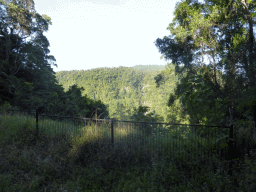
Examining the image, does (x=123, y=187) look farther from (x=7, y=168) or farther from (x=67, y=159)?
(x=7, y=168)

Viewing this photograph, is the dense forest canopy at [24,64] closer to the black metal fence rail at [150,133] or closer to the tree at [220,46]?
the black metal fence rail at [150,133]

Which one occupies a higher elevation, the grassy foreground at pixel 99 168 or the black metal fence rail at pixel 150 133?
the black metal fence rail at pixel 150 133

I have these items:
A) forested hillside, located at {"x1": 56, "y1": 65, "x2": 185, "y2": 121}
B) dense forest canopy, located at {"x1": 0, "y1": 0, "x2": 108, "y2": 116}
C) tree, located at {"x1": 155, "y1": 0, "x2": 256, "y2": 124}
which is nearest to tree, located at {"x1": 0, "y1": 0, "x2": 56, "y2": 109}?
dense forest canopy, located at {"x1": 0, "y1": 0, "x2": 108, "y2": 116}

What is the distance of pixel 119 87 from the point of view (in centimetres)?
10075

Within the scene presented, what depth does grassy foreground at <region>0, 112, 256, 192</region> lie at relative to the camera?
343cm

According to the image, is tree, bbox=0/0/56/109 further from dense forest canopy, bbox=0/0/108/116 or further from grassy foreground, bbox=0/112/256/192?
grassy foreground, bbox=0/112/256/192

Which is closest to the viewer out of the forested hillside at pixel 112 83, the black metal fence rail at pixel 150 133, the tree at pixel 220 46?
the black metal fence rail at pixel 150 133

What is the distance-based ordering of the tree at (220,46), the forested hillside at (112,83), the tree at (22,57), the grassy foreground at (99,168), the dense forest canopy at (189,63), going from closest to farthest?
the grassy foreground at (99,168) < the dense forest canopy at (189,63) < the tree at (220,46) < the tree at (22,57) < the forested hillside at (112,83)

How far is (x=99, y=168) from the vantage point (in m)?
4.44

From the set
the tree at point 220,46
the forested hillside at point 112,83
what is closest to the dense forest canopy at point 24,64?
the tree at point 220,46

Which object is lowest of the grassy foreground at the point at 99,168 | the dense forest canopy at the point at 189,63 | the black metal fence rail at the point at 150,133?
the grassy foreground at the point at 99,168

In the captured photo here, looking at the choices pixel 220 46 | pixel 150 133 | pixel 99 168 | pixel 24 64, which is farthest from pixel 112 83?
pixel 99 168

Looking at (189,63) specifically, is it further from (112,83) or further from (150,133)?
(112,83)

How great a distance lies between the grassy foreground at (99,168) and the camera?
3.43m
